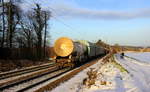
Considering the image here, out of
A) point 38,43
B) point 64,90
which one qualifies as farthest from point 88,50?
point 64,90

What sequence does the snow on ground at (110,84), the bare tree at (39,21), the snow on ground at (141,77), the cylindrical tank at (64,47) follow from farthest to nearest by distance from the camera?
1. the bare tree at (39,21)
2. the cylindrical tank at (64,47)
3. the snow on ground at (141,77)
4. the snow on ground at (110,84)

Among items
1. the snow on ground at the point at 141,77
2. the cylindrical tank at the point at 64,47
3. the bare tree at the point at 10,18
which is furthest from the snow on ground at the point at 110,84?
the bare tree at the point at 10,18

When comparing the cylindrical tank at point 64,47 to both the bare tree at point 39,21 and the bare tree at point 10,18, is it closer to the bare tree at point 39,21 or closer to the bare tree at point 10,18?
the bare tree at point 10,18

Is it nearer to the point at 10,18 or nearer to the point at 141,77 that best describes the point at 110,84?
the point at 141,77

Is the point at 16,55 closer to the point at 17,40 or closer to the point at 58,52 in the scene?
the point at 17,40

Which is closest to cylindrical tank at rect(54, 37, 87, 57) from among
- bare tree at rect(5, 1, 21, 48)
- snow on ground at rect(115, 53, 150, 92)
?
snow on ground at rect(115, 53, 150, 92)

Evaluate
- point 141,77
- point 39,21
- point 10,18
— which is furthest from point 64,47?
point 39,21

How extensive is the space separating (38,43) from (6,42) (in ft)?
34.8

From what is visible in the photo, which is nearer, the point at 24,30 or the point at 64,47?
the point at 64,47

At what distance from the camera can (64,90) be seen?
32.2ft

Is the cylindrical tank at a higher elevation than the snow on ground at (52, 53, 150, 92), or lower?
higher

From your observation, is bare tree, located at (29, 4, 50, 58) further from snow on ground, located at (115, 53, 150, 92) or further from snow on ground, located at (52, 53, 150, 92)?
snow on ground, located at (52, 53, 150, 92)

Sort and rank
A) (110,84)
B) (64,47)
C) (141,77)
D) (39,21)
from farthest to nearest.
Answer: (39,21)
(64,47)
(141,77)
(110,84)

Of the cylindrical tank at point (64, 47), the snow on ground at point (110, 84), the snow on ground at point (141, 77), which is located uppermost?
the cylindrical tank at point (64, 47)
